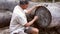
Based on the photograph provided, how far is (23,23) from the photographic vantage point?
76.8 inches

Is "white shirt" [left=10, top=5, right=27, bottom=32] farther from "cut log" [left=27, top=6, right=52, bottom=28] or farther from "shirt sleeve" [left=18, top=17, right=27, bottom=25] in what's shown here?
"cut log" [left=27, top=6, right=52, bottom=28]

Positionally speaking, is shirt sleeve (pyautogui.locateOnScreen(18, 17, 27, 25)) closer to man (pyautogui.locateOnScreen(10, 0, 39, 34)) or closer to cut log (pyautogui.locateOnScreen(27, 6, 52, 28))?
man (pyautogui.locateOnScreen(10, 0, 39, 34))

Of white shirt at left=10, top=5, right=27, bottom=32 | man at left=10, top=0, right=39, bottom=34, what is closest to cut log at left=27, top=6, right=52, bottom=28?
man at left=10, top=0, right=39, bottom=34

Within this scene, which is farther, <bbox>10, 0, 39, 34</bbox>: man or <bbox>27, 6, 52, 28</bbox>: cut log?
<bbox>27, 6, 52, 28</bbox>: cut log

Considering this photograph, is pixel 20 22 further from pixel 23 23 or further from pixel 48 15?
pixel 48 15

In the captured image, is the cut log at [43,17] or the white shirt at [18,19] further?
the cut log at [43,17]

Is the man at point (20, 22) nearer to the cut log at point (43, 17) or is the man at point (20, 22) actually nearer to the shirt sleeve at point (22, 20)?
the shirt sleeve at point (22, 20)

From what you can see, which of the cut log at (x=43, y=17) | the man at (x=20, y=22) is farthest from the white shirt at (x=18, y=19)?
the cut log at (x=43, y=17)

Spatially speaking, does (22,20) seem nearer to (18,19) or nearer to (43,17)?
(18,19)

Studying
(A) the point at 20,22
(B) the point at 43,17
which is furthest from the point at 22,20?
(B) the point at 43,17

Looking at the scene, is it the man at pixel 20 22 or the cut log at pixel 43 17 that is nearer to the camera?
the man at pixel 20 22

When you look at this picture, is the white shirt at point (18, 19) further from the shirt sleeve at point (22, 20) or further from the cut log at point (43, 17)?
the cut log at point (43, 17)

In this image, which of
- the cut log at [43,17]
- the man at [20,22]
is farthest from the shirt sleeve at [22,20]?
the cut log at [43,17]

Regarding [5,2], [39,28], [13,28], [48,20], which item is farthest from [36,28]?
[5,2]
